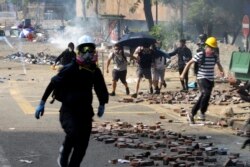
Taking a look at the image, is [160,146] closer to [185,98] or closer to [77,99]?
[77,99]

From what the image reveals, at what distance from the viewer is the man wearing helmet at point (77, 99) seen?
7750 mm

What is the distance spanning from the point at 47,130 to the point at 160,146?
2.60 metres

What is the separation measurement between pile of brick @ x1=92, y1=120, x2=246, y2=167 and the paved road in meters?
0.27

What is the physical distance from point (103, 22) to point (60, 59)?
3652 cm

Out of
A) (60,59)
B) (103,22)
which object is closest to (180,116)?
(60,59)

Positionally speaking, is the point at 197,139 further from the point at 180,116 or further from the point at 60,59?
the point at 60,59

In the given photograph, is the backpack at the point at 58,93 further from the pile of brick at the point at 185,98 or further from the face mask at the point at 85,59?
the pile of brick at the point at 185,98

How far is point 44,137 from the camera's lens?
11430 millimetres

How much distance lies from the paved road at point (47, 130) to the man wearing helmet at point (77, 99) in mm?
1280

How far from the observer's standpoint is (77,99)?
780cm

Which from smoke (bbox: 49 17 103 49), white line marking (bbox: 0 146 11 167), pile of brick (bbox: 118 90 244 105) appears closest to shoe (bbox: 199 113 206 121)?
pile of brick (bbox: 118 90 244 105)

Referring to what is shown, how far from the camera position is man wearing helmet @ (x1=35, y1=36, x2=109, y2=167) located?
7.75m

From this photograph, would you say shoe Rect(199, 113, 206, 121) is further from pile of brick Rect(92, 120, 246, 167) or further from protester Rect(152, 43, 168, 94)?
protester Rect(152, 43, 168, 94)

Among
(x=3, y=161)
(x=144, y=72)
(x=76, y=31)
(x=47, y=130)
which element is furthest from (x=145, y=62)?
(x=76, y=31)
